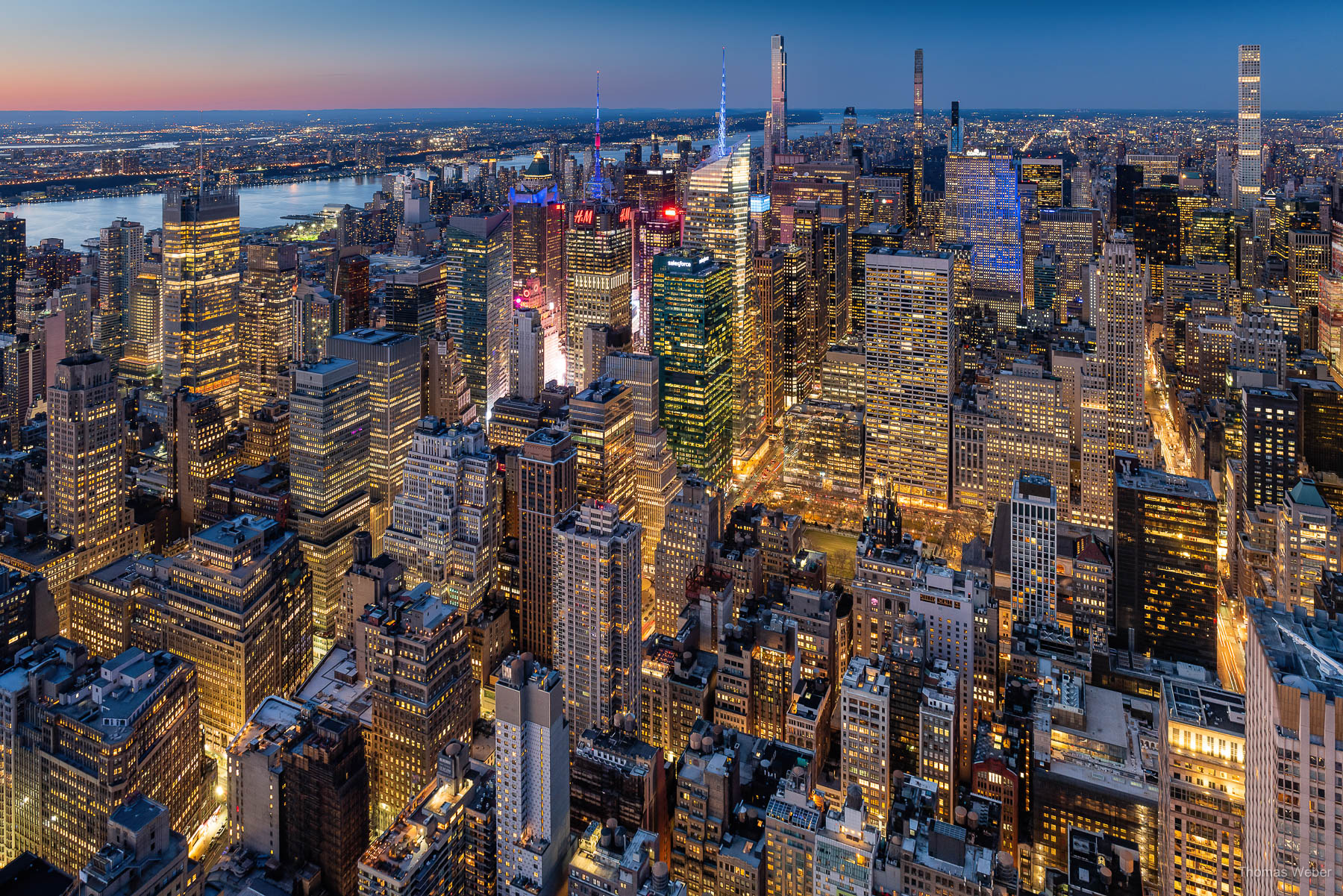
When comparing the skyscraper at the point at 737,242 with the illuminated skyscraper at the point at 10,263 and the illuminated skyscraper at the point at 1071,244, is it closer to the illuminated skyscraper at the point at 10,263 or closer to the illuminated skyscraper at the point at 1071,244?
the illuminated skyscraper at the point at 1071,244

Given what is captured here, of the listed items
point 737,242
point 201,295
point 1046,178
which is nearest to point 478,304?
point 201,295

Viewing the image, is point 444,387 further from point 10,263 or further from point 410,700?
point 10,263

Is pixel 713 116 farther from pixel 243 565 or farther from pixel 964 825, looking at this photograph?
pixel 964 825

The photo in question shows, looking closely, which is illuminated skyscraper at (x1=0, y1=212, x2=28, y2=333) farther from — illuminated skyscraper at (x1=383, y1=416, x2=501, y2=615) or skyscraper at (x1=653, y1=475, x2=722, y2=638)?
Result: skyscraper at (x1=653, y1=475, x2=722, y2=638)

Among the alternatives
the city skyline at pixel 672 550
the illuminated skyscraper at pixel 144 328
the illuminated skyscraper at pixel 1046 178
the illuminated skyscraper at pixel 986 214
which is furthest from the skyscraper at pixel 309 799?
the illuminated skyscraper at pixel 1046 178

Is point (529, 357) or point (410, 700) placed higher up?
point (529, 357)

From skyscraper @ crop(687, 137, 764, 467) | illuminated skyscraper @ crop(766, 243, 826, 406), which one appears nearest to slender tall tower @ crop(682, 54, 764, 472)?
skyscraper @ crop(687, 137, 764, 467)

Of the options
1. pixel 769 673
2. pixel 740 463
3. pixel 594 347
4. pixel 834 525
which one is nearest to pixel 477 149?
Answer: pixel 594 347
